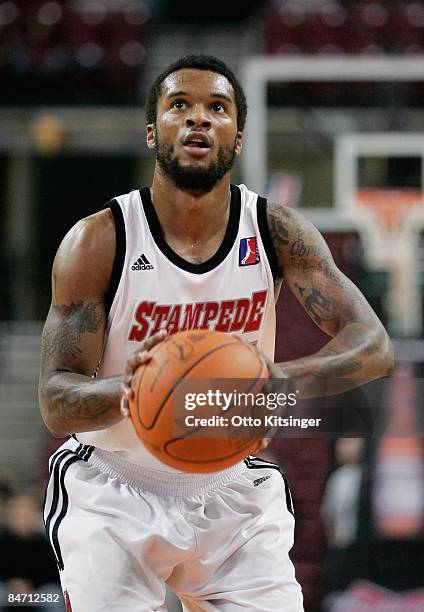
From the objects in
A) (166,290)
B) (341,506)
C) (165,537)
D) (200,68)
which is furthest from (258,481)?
(341,506)

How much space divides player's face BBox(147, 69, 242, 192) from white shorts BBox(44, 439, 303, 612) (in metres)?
0.98

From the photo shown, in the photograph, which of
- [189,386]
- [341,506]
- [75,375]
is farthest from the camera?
[341,506]

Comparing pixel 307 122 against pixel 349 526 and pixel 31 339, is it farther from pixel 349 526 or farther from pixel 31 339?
pixel 349 526

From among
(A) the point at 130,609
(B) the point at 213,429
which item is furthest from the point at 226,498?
(B) the point at 213,429

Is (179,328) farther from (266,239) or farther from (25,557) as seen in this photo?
(25,557)

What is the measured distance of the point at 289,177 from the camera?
1055 centimetres

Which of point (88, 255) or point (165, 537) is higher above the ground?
point (88, 255)

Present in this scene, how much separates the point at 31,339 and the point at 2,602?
6.48 m

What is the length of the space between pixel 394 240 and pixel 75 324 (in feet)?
19.1

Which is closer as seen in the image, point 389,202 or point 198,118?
point 198,118

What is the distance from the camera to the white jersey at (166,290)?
3.51 meters

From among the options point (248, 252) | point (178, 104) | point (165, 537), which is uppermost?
point (178, 104)

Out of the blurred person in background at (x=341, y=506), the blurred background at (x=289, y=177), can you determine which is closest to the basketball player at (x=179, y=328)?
the blurred background at (x=289, y=177)

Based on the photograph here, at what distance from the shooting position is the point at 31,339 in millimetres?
11930
